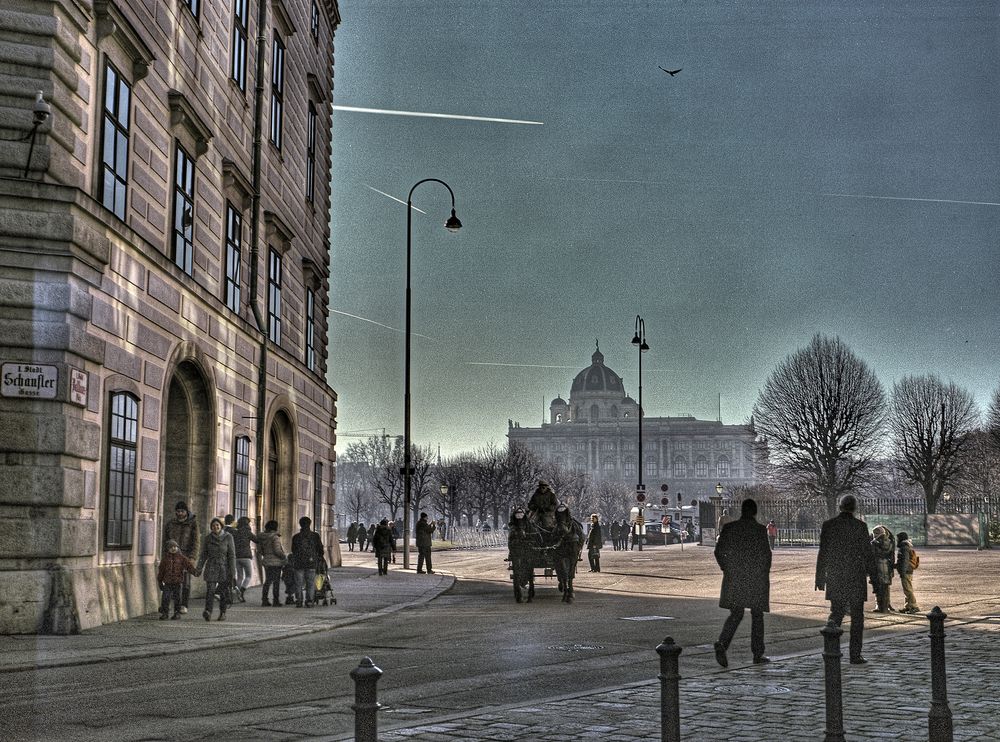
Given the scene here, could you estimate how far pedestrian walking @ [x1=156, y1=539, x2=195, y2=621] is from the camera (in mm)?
17734

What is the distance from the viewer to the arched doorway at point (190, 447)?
A: 73.2 ft

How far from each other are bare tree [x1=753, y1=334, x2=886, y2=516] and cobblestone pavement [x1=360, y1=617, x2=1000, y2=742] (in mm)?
56675

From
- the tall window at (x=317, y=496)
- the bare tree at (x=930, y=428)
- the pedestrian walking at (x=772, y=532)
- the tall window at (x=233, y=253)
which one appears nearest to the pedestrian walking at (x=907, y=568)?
the tall window at (x=233, y=253)

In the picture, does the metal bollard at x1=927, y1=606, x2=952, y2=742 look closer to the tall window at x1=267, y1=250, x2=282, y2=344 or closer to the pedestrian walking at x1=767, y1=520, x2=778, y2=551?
the tall window at x1=267, y1=250, x2=282, y2=344

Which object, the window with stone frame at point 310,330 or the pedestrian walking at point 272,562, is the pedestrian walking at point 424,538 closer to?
the window with stone frame at point 310,330

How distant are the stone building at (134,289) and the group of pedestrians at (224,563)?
0.58 meters

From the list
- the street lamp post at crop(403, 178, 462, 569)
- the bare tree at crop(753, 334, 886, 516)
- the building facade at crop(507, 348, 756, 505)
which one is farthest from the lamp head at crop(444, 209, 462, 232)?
the building facade at crop(507, 348, 756, 505)

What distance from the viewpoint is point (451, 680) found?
11297 mm

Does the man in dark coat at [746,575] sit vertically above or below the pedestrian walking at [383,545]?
above

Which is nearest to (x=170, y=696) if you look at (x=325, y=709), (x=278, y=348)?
(x=325, y=709)

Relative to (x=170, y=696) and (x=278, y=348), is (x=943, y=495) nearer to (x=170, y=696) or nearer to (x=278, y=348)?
(x=278, y=348)

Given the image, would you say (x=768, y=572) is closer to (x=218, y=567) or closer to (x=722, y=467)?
(x=218, y=567)

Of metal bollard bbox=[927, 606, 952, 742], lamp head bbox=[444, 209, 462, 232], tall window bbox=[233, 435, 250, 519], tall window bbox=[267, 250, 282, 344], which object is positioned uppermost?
lamp head bbox=[444, 209, 462, 232]

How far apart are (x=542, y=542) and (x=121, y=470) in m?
8.18
